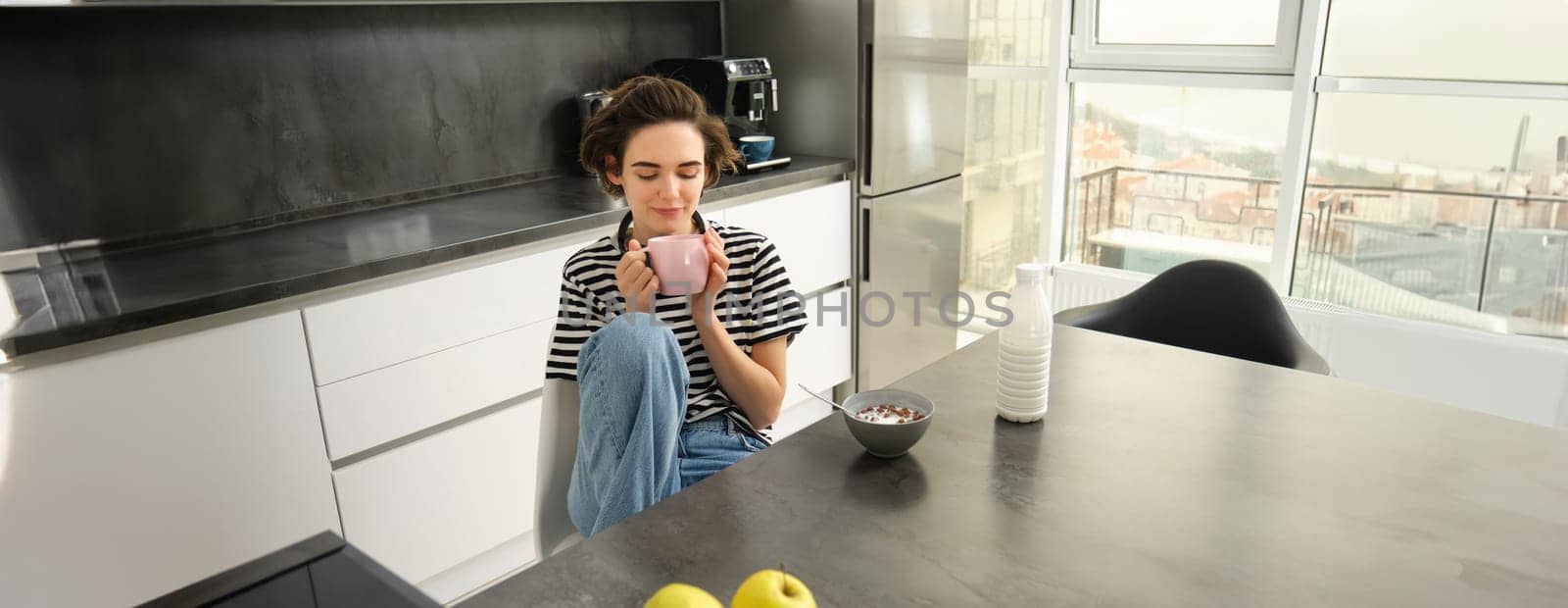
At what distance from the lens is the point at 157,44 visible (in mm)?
2215

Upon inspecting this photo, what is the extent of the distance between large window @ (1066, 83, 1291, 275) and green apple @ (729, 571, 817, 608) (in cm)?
293

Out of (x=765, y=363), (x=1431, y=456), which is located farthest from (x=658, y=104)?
(x=1431, y=456)

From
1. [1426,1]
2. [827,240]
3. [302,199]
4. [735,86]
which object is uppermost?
[1426,1]

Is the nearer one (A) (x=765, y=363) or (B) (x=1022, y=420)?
(B) (x=1022, y=420)

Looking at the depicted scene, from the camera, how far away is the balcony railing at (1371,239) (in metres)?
2.83

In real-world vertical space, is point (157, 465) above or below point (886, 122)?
below

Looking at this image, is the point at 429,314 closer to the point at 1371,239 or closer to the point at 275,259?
the point at 275,259

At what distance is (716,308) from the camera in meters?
1.68

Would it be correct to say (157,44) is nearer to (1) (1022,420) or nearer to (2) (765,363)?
(2) (765,363)

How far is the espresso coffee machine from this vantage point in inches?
117

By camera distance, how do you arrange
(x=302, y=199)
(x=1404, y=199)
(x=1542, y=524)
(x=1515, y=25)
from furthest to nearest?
1. (x=1404, y=199)
2. (x=1515, y=25)
3. (x=302, y=199)
4. (x=1542, y=524)

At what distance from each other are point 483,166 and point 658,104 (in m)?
1.49

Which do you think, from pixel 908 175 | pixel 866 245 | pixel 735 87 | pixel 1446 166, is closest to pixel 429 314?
pixel 735 87

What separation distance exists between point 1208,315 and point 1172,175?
1.50 m
